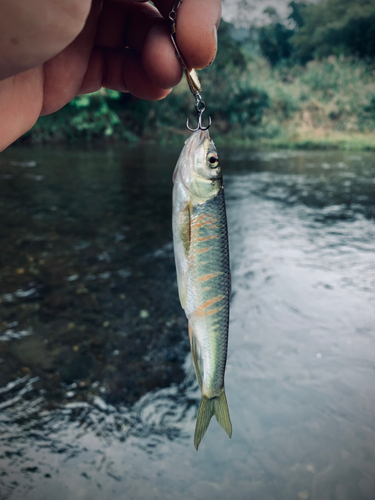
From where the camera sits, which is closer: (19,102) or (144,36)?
(19,102)

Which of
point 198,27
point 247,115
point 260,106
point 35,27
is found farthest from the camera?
point 260,106

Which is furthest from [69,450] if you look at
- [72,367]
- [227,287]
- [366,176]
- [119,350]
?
[366,176]

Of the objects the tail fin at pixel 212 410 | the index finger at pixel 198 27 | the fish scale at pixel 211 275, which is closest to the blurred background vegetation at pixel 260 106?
the index finger at pixel 198 27

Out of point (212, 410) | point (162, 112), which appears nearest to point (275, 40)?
point (162, 112)

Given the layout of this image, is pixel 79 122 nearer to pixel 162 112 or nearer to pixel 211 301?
pixel 162 112

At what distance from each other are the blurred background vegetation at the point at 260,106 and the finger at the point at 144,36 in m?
13.2

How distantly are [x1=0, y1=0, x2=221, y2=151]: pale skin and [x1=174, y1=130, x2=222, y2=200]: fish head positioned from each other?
29 centimetres

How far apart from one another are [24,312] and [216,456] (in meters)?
2.35

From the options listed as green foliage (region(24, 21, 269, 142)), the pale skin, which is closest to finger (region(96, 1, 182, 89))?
the pale skin

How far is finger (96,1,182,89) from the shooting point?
1.66 m

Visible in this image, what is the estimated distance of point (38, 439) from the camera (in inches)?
105

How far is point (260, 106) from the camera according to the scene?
22219 millimetres

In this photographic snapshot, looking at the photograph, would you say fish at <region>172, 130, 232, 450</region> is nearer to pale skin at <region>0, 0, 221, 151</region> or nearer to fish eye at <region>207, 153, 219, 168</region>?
fish eye at <region>207, 153, 219, 168</region>

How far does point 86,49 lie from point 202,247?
1118 mm
